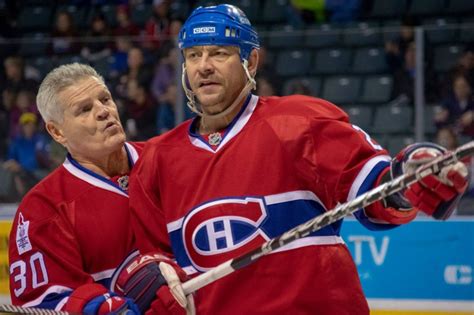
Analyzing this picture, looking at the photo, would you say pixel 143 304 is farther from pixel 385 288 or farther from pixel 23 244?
pixel 385 288

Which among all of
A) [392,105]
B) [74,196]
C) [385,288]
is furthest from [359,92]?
[74,196]

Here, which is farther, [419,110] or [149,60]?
[149,60]

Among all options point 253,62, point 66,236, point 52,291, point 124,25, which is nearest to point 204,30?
point 253,62

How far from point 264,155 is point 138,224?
1.26ft

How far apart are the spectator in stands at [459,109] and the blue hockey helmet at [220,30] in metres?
2.31

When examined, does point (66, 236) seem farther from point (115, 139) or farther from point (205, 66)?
point (205, 66)

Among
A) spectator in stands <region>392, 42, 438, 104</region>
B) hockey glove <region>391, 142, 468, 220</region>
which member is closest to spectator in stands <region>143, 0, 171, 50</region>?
spectator in stands <region>392, 42, 438, 104</region>

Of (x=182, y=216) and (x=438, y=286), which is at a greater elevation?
(x=182, y=216)

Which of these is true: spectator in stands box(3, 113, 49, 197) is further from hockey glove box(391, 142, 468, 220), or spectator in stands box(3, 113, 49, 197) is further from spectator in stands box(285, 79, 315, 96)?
hockey glove box(391, 142, 468, 220)

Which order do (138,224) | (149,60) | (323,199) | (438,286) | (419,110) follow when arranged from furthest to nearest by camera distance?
(149,60), (419,110), (438,286), (138,224), (323,199)

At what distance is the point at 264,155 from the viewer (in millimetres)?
2453

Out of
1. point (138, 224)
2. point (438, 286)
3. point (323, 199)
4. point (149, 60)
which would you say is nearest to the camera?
point (323, 199)

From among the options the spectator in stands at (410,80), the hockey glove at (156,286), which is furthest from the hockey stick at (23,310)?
the spectator in stands at (410,80)

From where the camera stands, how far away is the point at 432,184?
216 cm
